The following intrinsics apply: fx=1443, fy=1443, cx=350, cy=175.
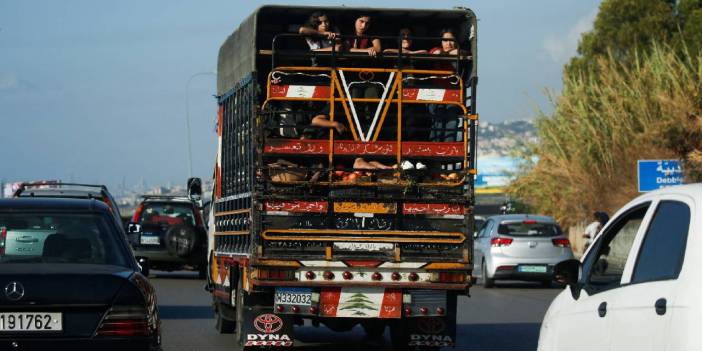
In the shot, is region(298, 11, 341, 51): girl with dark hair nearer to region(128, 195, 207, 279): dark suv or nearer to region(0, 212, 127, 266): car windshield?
region(0, 212, 127, 266): car windshield

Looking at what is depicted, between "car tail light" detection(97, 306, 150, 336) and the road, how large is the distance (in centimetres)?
714

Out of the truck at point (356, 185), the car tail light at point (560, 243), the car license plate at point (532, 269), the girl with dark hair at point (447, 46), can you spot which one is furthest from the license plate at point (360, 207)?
the car tail light at point (560, 243)

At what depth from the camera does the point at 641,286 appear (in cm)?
748

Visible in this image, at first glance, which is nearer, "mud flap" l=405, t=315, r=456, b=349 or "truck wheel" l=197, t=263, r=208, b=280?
"mud flap" l=405, t=315, r=456, b=349

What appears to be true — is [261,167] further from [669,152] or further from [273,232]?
[669,152]

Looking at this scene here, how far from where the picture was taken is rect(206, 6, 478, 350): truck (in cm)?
1370

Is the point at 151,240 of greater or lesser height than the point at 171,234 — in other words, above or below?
below

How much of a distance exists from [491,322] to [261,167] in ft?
23.4

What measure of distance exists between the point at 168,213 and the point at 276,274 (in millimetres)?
18818

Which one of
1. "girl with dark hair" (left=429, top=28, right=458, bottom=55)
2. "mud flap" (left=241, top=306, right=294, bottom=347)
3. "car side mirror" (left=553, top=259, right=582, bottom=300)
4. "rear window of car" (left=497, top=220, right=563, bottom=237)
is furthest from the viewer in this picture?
"rear window of car" (left=497, top=220, right=563, bottom=237)

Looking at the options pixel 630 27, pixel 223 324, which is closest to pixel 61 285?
pixel 223 324

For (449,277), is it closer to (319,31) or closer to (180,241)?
(319,31)

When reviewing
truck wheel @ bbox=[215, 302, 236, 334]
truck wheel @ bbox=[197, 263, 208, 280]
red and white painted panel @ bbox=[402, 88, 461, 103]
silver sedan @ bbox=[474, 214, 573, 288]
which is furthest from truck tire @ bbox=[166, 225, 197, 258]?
red and white painted panel @ bbox=[402, 88, 461, 103]

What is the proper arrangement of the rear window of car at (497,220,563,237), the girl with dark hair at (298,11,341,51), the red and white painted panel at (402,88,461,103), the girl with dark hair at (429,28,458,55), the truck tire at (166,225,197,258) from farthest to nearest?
the rear window of car at (497,220,563,237), the truck tire at (166,225,197,258), the girl with dark hair at (429,28,458,55), the girl with dark hair at (298,11,341,51), the red and white painted panel at (402,88,461,103)
